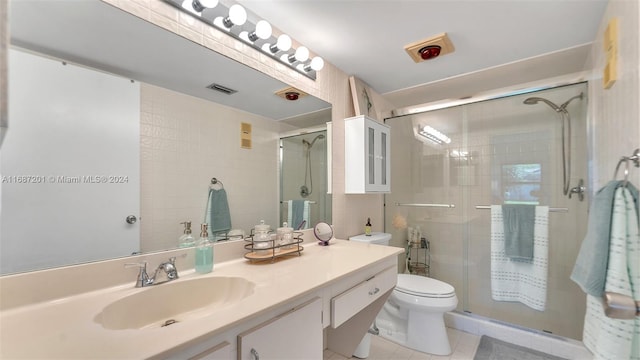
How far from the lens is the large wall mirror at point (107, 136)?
79 cm

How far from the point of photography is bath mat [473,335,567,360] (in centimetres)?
179

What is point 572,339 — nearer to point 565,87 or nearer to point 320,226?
point 565,87

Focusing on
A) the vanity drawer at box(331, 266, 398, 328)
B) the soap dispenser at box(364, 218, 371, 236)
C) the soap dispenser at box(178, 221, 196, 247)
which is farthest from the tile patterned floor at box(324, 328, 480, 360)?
the soap dispenser at box(178, 221, 196, 247)

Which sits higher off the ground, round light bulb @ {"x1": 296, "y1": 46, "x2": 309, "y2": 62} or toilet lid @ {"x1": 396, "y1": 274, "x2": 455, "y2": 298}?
round light bulb @ {"x1": 296, "y1": 46, "x2": 309, "y2": 62}

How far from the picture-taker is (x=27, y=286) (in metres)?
0.77

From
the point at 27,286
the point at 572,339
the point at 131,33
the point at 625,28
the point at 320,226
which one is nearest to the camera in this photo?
the point at 27,286

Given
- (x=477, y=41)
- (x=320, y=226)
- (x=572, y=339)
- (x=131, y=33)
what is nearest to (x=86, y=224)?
(x=131, y=33)

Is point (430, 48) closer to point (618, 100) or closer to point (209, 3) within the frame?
point (618, 100)

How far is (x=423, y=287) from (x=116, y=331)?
1895 mm

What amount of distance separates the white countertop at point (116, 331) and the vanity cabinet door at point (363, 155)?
965 millimetres

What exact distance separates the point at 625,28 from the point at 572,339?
78.1 inches

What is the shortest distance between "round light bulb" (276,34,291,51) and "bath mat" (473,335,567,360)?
235 centimetres

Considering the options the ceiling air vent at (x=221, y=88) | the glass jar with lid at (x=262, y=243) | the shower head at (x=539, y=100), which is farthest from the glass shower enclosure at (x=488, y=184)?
the ceiling air vent at (x=221, y=88)

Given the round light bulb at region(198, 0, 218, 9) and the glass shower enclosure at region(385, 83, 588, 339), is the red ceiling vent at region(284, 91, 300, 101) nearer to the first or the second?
the round light bulb at region(198, 0, 218, 9)
